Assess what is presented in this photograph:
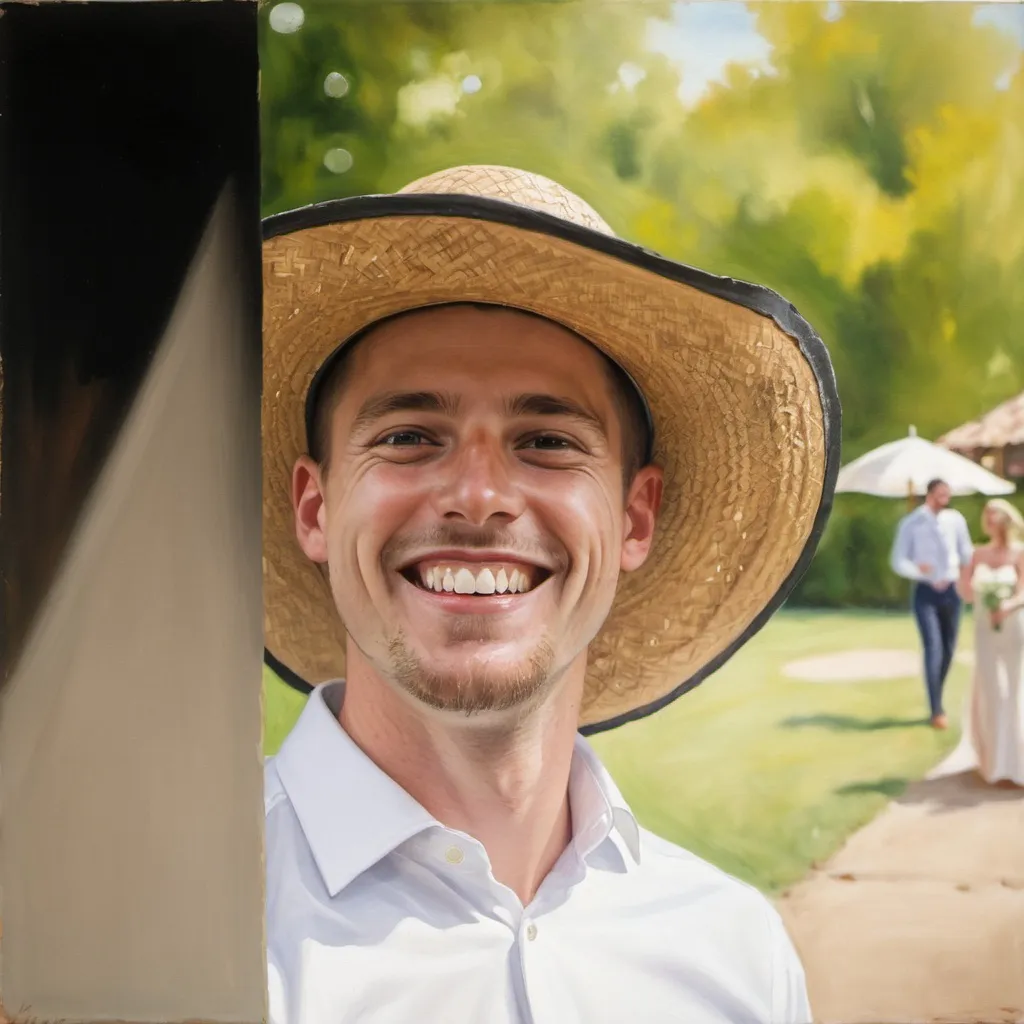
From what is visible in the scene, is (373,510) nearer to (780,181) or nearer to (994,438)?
(780,181)

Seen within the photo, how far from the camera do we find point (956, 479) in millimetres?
2232

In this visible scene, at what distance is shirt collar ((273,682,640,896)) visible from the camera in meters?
2.12

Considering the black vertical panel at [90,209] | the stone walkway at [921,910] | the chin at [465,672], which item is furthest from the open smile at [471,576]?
the stone walkway at [921,910]

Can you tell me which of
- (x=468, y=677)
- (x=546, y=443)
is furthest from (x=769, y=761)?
(x=546, y=443)

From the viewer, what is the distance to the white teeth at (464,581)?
6.93ft

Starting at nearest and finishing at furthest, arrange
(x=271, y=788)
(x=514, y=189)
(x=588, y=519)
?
1. (x=514, y=189)
2. (x=588, y=519)
3. (x=271, y=788)

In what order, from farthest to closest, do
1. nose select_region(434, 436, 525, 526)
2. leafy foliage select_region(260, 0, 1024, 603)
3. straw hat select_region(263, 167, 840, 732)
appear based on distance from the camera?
leafy foliage select_region(260, 0, 1024, 603) < nose select_region(434, 436, 525, 526) < straw hat select_region(263, 167, 840, 732)

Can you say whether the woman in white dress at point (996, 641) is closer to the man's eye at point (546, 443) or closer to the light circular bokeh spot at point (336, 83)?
the man's eye at point (546, 443)

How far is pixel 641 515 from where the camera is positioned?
7.35 ft

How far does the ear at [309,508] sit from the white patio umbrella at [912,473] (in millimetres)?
1132

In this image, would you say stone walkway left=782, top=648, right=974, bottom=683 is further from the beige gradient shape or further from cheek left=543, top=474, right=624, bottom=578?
the beige gradient shape

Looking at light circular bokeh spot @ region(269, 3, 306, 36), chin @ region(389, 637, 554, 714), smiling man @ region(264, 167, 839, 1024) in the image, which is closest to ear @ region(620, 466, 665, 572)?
smiling man @ region(264, 167, 839, 1024)

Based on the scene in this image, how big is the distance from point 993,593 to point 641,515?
793mm

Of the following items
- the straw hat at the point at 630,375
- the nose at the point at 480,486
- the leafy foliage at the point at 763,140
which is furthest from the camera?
the leafy foliage at the point at 763,140
